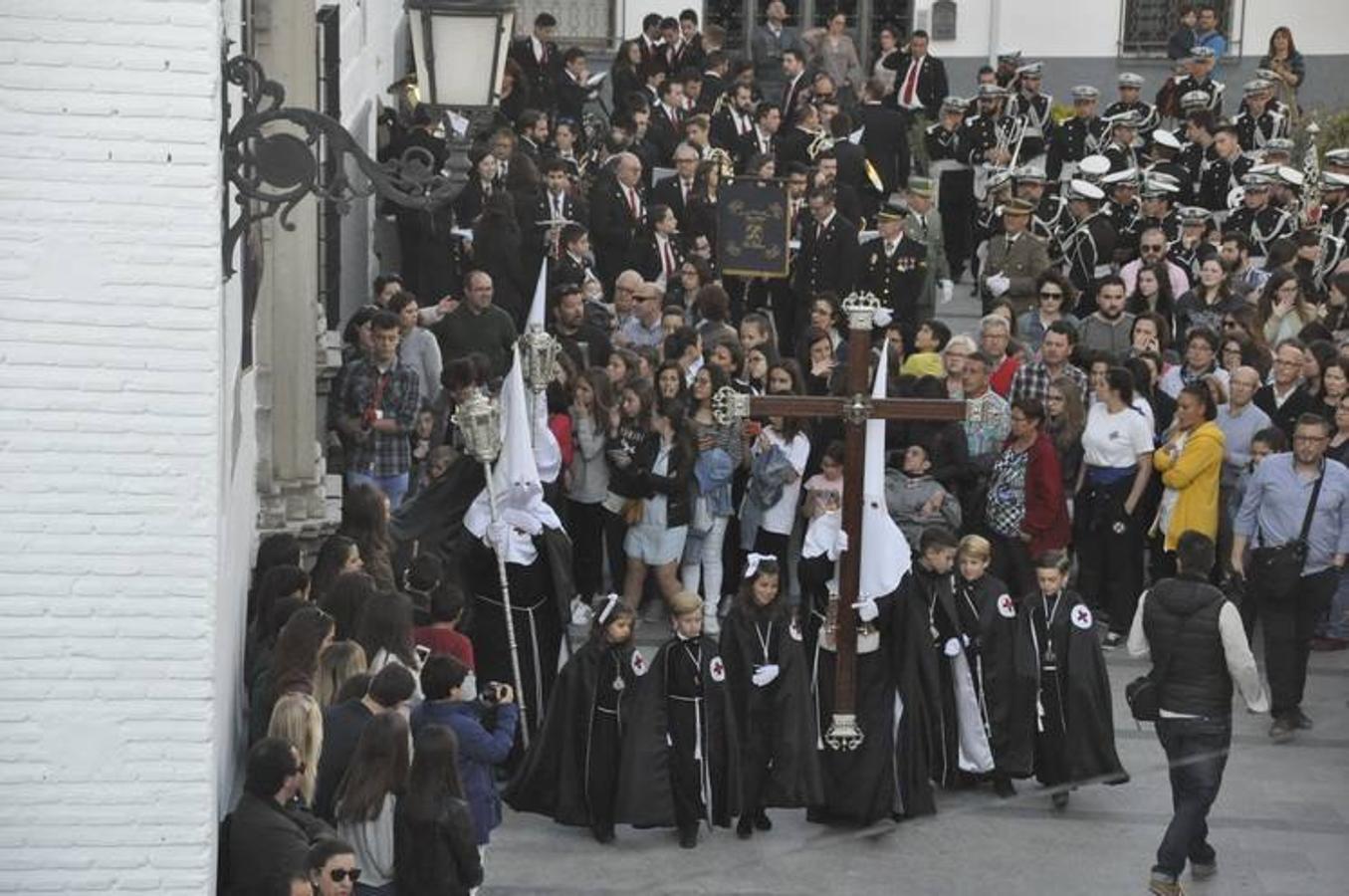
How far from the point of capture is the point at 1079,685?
596 inches

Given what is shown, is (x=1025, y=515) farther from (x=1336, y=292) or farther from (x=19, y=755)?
(x=19, y=755)

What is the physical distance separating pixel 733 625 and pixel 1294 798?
3451 mm

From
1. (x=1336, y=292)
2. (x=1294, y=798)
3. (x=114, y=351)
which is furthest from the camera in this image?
(x=1336, y=292)

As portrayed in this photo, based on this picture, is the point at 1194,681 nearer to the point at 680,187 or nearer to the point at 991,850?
the point at 991,850

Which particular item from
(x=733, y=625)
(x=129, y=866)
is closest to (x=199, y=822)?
(x=129, y=866)

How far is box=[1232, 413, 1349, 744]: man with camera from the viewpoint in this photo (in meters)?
16.7

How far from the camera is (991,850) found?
14.7 meters

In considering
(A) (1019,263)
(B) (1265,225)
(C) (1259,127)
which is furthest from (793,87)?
(A) (1019,263)

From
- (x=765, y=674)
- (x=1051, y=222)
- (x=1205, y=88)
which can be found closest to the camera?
(x=765, y=674)

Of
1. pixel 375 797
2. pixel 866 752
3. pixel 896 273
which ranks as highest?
pixel 896 273

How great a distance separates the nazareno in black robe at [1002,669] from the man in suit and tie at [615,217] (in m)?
7.81

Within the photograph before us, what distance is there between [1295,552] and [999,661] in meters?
2.54

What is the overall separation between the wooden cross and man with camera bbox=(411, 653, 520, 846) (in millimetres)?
2668

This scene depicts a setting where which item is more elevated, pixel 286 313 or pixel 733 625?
pixel 286 313
